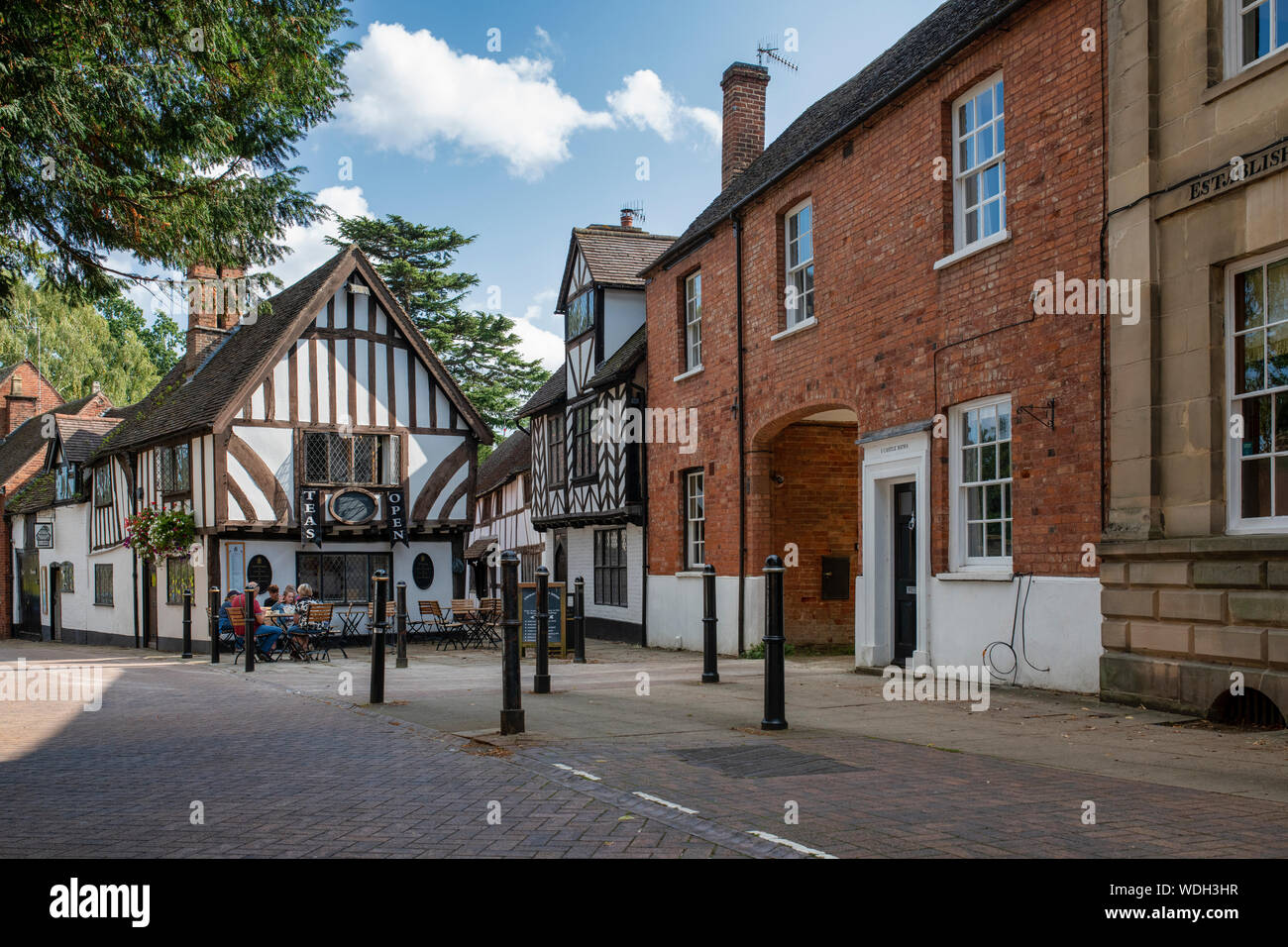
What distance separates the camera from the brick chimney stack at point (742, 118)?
2312 cm

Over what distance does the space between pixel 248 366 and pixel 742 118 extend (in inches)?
478

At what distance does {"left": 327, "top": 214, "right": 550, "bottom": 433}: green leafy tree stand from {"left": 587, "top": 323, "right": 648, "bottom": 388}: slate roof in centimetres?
2551

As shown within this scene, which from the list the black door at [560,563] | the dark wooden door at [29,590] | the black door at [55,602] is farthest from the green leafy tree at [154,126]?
the dark wooden door at [29,590]

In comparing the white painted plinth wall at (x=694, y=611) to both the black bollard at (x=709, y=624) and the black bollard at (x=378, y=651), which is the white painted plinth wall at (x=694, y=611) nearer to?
the black bollard at (x=709, y=624)

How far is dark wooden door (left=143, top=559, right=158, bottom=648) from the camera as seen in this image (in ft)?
94.4

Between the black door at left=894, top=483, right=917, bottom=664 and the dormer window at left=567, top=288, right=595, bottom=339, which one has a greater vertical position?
the dormer window at left=567, top=288, right=595, bottom=339

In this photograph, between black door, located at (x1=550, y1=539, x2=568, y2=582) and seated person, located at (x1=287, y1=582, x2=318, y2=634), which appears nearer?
seated person, located at (x1=287, y1=582, x2=318, y2=634)

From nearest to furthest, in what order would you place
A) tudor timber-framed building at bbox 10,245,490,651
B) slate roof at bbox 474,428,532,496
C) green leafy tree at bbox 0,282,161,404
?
tudor timber-framed building at bbox 10,245,490,651
slate roof at bbox 474,428,532,496
green leafy tree at bbox 0,282,161,404

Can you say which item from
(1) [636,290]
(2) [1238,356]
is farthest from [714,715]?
(1) [636,290]

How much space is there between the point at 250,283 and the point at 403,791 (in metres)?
9.22

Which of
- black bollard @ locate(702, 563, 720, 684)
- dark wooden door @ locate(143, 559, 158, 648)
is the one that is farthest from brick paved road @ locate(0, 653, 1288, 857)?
dark wooden door @ locate(143, 559, 158, 648)

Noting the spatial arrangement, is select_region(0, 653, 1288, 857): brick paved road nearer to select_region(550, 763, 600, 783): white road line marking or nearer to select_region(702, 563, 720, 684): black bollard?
select_region(550, 763, 600, 783): white road line marking

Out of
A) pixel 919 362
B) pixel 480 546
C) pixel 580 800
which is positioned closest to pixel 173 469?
pixel 919 362
